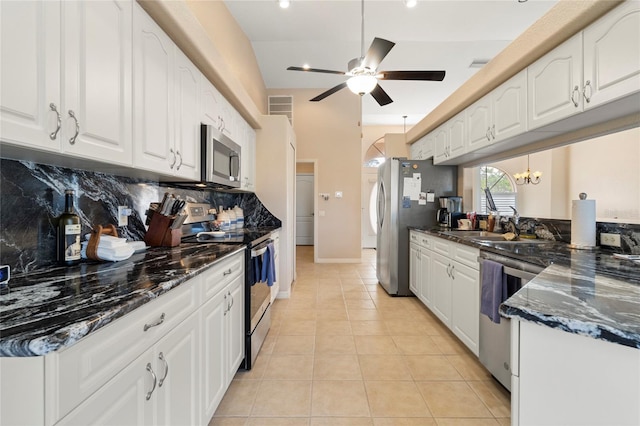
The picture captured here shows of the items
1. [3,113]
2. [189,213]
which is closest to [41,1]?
[3,113]

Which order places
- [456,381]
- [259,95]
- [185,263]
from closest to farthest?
1. [185,263]
2. [456,381]
3. [259,95]

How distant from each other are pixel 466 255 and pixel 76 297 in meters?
2.38

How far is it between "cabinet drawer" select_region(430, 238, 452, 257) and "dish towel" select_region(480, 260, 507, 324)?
0.69 m

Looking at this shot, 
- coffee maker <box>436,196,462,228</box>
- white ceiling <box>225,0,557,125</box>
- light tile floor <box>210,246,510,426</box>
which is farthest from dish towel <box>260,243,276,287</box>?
white ceiling <box>225,0,557,125</box>

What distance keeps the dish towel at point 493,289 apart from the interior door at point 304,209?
6340 millimetres

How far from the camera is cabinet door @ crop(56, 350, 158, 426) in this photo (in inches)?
25.5

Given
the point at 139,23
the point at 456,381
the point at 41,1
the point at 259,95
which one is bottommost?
the point at 456,381

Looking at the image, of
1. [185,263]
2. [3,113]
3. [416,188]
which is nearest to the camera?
[3,113]

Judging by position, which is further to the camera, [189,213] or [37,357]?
[189,213]

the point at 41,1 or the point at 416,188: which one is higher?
the point at 41,1

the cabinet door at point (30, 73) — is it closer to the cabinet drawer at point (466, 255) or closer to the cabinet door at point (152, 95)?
the cabinet door at point (152, 95)

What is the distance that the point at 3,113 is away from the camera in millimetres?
778

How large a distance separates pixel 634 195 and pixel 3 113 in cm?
309

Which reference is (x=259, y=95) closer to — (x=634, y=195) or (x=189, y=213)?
(x=189, y=213)
